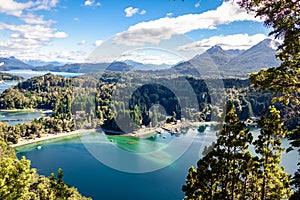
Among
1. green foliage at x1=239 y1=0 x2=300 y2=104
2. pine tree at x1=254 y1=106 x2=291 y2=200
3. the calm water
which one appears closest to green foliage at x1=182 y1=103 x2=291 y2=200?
pine tree at x1=254 y1=106 x2=291 y2=200

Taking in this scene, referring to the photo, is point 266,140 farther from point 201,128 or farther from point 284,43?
point 201,128

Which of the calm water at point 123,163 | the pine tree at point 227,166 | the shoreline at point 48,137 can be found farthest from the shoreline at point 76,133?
the pine tree at point 227,166

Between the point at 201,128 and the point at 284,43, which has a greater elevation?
the point at 284,43

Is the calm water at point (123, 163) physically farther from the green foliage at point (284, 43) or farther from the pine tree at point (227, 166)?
the green foliage at point (284, 43)

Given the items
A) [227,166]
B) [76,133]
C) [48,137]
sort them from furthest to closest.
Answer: [76,133]
[48,137]
[227,166]

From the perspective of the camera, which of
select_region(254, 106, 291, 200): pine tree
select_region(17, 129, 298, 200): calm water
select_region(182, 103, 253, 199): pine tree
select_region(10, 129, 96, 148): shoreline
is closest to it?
select_region(254, 106, 291, 200): pine tree

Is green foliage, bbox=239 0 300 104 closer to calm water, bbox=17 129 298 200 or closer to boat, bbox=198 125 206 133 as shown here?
calm water, bbox=17 129 298 200

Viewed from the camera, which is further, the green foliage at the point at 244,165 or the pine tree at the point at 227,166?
the pine tree at the point at 227,166

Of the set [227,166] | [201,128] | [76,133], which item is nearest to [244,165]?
[227,166]
